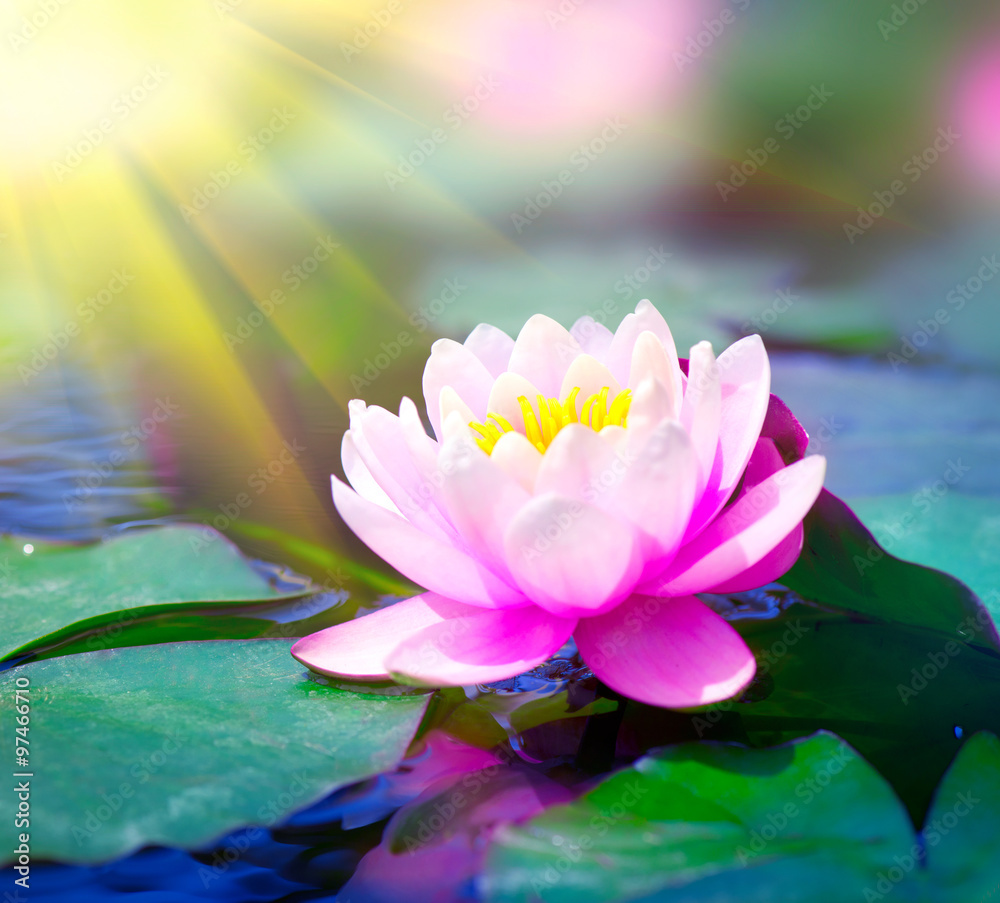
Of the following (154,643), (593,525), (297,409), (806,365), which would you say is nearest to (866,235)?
(806,365)

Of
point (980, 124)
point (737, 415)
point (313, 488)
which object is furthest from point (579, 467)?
point (980, 124)

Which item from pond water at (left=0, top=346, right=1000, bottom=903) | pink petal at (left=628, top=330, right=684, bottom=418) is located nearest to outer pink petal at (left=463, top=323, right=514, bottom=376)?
pink petal at (left=628, top=330, right=684, bottom=418)

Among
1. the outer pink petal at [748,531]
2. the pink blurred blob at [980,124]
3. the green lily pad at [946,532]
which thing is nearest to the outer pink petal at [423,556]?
the outer pink petal at [748,531]

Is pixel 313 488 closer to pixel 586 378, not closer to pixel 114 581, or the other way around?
pixel 114 581

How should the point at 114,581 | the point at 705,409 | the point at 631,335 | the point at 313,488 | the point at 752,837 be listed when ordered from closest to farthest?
the point at 752,837 → the point at 705,409 → the point at 631,335 → the point at 114,581 → the point at 313,488

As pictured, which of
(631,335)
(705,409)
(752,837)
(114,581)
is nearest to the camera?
(752,837)

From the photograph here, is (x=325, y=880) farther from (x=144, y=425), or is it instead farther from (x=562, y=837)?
(x=144, y=425)

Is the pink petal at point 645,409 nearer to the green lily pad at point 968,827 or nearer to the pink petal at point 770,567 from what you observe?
the pink petal at point 770,567
